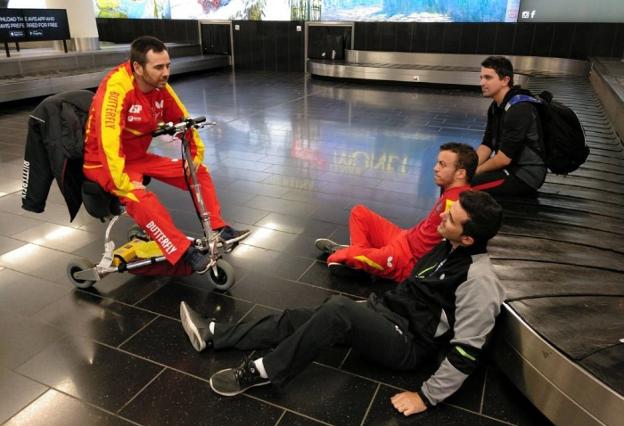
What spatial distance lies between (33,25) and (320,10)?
7.48m

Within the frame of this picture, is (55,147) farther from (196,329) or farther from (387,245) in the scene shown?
(387,245)

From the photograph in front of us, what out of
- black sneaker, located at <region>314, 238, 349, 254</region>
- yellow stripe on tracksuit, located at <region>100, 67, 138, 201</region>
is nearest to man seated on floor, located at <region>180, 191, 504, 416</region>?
black sneaker, located at <region>314, 238, 349, 254</region>

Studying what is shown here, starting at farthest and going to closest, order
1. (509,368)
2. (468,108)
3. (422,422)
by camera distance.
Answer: (468,108) → (509,368) → (422,422)

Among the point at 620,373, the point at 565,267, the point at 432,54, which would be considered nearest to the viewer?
the point at 620,373

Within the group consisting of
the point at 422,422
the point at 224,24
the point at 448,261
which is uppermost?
the point at 224,24

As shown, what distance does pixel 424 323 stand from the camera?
2105 millimetres

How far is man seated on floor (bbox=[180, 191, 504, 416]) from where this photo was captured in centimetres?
189

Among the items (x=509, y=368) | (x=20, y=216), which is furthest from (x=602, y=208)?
(x=20, y=216)

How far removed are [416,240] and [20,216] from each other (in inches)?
133

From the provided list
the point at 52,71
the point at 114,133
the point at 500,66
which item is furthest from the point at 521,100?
the point at 52,71

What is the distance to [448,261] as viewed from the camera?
2.05 meters

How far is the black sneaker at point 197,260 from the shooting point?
113 inches

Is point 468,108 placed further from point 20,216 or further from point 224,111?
point 20,216

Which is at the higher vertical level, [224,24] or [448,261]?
[224,24]
